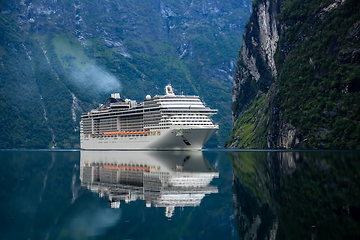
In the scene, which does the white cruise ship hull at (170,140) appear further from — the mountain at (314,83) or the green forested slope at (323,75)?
the green forested slope at (323,75)

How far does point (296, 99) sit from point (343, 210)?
110m

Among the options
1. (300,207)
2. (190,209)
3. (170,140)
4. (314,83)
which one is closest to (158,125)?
(170,140)

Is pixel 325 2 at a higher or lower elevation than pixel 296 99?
higher

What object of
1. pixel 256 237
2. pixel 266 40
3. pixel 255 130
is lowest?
pixel 256 237

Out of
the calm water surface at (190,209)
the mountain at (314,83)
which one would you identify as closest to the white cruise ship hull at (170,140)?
the mountain at (314,83)

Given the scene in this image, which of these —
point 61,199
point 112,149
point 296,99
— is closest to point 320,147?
point 296,99

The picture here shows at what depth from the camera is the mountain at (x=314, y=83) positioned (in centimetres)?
10781

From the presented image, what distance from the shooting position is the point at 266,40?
611 ft

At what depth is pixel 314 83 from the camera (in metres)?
123

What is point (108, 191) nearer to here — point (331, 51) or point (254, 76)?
point (331, 51)

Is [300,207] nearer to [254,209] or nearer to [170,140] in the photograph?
[254,209]

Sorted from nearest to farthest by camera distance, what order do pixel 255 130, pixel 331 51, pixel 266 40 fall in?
pixel 331 51 < pixel 255 130 < pixel 266 40

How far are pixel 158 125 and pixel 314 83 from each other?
4407 centimetres

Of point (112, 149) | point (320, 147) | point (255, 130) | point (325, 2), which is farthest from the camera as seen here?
point (255, 130)
